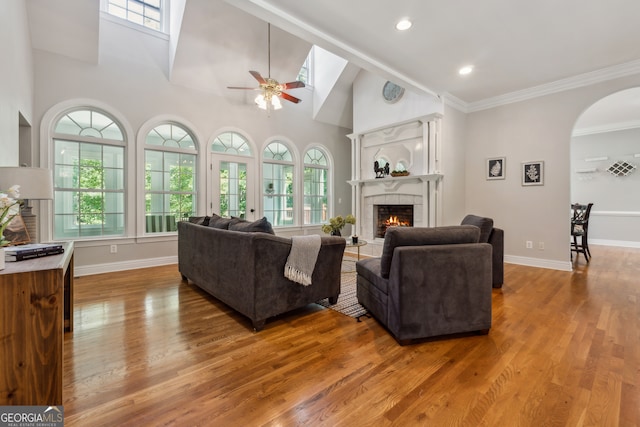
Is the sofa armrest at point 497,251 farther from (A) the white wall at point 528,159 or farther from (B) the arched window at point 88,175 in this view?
(B) the arched window at point 88,175

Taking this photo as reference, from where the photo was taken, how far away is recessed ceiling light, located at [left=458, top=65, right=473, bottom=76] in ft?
13.2

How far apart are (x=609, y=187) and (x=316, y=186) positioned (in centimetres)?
701

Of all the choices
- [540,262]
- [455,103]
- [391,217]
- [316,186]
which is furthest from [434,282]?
[316,186]

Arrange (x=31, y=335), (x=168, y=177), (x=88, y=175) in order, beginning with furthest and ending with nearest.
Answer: (x=168, y=177) < (x=88, y=175) < (x=31, y=335)

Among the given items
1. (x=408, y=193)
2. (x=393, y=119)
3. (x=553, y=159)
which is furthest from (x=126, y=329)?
(x=553, y=159)

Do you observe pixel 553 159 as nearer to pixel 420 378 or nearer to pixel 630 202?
pixel 630 202

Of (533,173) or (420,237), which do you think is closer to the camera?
(420,237)

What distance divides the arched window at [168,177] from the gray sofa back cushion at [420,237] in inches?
160

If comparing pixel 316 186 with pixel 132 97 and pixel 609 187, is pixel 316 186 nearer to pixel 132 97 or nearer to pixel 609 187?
pixel 132 97

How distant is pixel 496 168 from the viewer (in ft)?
16.9

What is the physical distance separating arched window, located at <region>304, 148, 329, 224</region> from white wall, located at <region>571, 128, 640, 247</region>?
6465 millimetres

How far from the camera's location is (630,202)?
262 inches

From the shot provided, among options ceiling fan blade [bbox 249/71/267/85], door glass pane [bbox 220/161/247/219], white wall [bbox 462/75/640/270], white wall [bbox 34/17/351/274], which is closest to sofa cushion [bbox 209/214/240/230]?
ceiling fan blade [bbox 249/71/267/85]

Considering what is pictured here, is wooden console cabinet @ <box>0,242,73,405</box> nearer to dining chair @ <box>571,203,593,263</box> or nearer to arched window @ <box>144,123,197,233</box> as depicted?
arched window @ <box>144,123,197,233</box>
